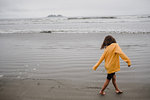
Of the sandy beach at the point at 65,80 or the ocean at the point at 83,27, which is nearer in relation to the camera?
the sandy beach at the point at 65,80

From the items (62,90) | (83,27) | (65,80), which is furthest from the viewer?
(83,27)

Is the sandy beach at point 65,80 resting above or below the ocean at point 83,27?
below

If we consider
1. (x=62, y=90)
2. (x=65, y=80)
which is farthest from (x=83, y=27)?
(x=62, y=90)

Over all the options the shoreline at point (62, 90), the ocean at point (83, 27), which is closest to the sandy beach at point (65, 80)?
the shoreline at point (62, 90)

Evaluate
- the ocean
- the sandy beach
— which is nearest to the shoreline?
the sandy beach

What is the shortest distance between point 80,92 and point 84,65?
206 cm

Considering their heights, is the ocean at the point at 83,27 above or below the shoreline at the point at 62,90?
above

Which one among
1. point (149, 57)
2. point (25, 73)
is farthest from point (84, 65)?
point (149, 57)

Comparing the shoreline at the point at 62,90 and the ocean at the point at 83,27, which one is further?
the ocean at the point at 83,27

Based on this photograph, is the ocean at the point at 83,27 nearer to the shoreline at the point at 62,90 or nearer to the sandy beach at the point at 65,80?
the sandy beach at the point at 65,80

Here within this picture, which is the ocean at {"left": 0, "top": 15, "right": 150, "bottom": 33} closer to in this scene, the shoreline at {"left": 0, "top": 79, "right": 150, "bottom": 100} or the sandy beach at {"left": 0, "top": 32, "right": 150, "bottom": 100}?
the sandy beach at {"left": 0, "top": 32, "right": 150, "bottom": 100}

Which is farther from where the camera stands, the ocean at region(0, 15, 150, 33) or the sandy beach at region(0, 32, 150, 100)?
the ocean at region(0, 15, 150, 33)

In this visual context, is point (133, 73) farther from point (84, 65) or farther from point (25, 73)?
point (25, 73)

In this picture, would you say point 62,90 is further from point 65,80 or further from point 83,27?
point 83,27
